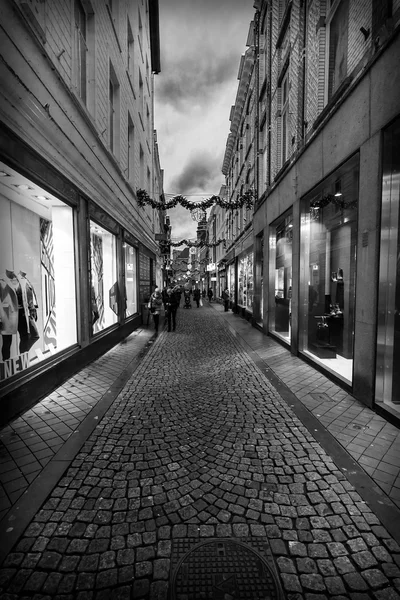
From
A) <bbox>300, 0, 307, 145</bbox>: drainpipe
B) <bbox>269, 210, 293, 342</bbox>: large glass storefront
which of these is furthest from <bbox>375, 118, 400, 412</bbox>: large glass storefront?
<bbox>269, 210, 293, 342</bbox>: large glass storefront

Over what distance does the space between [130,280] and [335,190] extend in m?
8.77

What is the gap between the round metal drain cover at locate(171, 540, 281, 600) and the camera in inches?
73.7

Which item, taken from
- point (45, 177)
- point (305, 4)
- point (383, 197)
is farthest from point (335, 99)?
point (45, 177)

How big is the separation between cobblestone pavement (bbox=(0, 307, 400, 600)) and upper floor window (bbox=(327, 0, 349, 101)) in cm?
723

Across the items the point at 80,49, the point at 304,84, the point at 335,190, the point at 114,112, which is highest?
the point at 114,112

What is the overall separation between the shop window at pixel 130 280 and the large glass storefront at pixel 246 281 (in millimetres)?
5894

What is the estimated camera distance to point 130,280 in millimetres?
12703


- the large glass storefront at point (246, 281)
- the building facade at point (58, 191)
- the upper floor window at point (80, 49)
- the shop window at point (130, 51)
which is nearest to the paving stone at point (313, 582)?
the building facade at point (58, 191)

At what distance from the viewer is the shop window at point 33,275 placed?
4.57 meters

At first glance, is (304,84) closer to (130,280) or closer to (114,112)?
(114,112)

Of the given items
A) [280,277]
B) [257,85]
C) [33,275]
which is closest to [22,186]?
[33,275]

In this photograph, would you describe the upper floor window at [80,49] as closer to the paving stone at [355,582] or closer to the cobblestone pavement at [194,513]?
the cobblestone pavement at [194,513]

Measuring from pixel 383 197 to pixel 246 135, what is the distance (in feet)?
53.1

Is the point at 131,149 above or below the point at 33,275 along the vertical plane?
above
